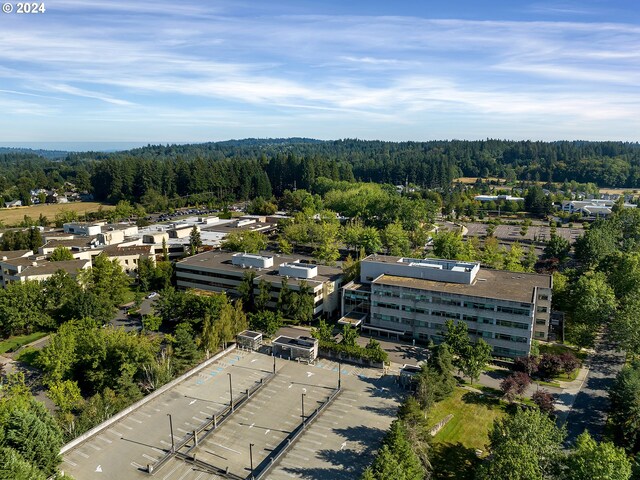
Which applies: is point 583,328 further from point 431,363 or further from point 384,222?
point 384,222

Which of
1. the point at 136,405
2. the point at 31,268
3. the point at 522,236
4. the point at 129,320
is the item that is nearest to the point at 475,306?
the point at 136,405

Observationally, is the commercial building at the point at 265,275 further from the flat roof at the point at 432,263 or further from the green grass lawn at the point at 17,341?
the green grass lawn at the point at 17,341

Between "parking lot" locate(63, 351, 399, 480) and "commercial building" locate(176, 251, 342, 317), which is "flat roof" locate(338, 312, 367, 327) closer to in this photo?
"commercial building" locate(176, 251, 342, 317)

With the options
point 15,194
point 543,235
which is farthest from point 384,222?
point 15,194

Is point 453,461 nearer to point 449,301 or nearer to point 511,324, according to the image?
point 511,324

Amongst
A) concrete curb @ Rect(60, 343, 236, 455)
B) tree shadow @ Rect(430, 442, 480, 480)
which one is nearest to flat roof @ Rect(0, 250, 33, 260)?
concrete curb @ Rect(60, 343, 236, 455)

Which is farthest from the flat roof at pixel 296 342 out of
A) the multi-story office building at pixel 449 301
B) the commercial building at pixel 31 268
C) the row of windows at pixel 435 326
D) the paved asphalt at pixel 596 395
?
the commercial building at pixel 31 268

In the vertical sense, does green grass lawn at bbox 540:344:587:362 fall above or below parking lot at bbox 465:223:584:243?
below

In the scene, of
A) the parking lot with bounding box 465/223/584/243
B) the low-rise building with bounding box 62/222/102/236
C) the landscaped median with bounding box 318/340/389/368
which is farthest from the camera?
the parking lot with bounding box 465/223/584/243

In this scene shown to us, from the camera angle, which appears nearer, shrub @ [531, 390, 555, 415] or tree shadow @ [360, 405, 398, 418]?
shrub @ [531, 390, 555, 415]
